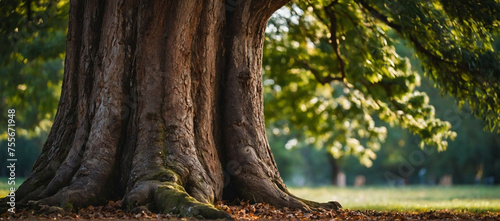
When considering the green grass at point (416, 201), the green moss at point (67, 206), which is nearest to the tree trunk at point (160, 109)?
the green moss at point (67, 206)

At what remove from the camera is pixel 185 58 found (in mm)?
7156

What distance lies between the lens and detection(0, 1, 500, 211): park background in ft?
48.2

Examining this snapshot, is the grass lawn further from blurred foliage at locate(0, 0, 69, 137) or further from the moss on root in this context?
the moss on root

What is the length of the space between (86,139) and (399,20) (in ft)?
19.4

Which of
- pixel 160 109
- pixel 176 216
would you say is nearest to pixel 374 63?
pixel 160 109

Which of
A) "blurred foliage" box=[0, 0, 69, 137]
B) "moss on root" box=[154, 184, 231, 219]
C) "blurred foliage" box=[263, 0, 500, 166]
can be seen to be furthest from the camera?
"blurred foliage" box=[0, 0, 69, 137]

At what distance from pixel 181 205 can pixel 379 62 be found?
20.1ft

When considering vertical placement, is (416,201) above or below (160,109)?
below

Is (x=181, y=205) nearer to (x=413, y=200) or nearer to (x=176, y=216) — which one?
(x=176, y=216)

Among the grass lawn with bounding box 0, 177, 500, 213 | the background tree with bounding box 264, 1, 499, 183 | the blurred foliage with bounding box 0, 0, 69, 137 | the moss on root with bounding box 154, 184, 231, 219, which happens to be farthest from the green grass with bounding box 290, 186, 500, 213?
the blurred foliage with bounding box 0, 0, 69, 137

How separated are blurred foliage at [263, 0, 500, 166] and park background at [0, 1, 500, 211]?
1.30 feet

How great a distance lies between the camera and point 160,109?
6922 millimetres

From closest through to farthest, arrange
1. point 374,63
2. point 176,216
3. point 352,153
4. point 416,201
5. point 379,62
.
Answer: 1. point 176,216
2. point 379,62
3. point 374,63
4. point 416,201
5. point 352,153

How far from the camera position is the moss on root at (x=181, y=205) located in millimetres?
5566
